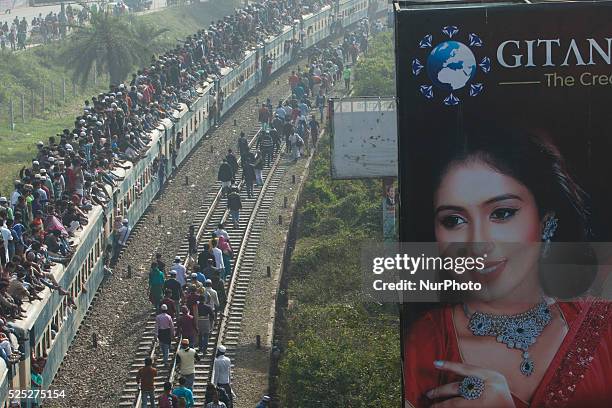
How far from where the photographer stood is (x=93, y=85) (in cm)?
6194

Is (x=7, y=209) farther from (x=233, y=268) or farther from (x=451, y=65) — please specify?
(x=451, y=65)

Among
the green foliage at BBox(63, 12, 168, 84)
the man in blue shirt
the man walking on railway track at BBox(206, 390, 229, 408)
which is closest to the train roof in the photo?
the man in blue shirt

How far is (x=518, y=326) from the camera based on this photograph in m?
14.1

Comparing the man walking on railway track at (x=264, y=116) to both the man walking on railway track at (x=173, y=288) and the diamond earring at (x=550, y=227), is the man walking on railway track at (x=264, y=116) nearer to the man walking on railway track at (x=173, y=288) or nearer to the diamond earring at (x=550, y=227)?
the man walking on railway track at (x=173, y=288)

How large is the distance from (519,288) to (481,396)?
3.53 feet

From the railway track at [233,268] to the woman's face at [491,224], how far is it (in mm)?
11795

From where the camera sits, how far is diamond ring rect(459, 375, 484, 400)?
14.2m

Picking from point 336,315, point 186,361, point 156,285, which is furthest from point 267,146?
point 186,361

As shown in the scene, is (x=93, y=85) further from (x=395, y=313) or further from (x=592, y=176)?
(x=592, y=176)

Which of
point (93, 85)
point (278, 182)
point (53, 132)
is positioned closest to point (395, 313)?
point (278, 182)

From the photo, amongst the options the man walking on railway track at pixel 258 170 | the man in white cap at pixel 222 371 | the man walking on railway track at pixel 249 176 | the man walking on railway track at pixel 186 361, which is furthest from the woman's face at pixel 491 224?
the man walking on railway track at pixel 258 170

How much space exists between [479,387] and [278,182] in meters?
28.7

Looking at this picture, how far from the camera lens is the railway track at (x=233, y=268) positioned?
26.4 m

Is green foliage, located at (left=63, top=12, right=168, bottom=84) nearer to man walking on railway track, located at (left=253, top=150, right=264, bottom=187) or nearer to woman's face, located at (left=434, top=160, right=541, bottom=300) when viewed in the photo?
man walking on railway track, located at (left=253, top=150, right=264, bottom=187)
